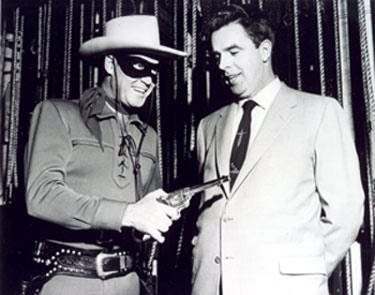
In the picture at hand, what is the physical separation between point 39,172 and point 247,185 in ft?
2.01

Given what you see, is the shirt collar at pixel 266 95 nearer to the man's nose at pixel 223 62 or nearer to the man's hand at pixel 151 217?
the man's nose at pixel 223 62

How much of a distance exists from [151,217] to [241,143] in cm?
38

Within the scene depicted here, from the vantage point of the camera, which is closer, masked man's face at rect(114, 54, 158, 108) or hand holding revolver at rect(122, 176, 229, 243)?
hand holding revolver at rect(122, 176, 229, 243)

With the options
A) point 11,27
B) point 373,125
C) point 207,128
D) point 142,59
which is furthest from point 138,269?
point 11,27

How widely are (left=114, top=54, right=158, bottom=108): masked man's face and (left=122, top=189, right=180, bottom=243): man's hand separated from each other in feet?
1.27

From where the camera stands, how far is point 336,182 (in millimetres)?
1284

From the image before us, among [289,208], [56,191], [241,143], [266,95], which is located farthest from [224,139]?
[56,191]

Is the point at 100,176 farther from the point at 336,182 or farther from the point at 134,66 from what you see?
the point at 336,182

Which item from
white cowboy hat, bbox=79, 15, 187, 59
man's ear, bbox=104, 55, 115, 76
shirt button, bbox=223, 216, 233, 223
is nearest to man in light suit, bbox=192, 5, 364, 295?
shirt button, bbox=223, 216, 233, 223

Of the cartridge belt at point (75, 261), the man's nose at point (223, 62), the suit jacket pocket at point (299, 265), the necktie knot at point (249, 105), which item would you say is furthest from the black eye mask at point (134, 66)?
the suit jacket pocket at point (299, 265)

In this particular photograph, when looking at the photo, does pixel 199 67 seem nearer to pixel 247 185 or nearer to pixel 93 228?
pixel 247 185

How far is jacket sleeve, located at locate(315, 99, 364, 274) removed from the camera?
1.29m

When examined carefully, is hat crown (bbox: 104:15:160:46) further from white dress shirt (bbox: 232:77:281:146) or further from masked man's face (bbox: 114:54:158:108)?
white dress shirt (bbox: 232:77:281:146)

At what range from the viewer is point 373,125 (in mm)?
1444
